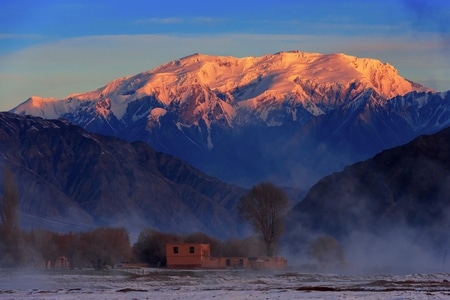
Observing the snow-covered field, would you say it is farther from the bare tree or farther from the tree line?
the bare tree

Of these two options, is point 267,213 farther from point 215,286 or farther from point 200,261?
point 215,286

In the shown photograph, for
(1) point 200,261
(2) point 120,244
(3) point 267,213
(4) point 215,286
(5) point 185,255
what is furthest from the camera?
(3) point 267,213

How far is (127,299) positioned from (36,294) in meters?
9.77

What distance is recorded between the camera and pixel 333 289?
3533 inches

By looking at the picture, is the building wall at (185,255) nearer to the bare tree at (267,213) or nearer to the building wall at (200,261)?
the building wall at (200,261)

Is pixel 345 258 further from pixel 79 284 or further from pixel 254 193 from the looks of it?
pixel 79 284

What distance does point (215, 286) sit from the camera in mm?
98875

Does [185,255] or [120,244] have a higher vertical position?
[120,244]

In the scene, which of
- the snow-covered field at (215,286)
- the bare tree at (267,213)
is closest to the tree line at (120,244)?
the bare tree at (267,213)

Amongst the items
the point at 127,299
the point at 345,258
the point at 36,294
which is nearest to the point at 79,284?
the point at 36,294

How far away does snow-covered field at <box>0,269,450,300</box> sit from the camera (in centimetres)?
8112

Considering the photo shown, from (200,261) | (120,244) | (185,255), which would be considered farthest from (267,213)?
(200,261)

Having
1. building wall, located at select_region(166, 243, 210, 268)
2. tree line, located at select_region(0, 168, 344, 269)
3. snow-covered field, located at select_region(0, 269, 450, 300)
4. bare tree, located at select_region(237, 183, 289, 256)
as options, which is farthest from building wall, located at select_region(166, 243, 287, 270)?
bare tree, located at select_region(237, 183, 289, 256)

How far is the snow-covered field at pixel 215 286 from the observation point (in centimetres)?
8112
